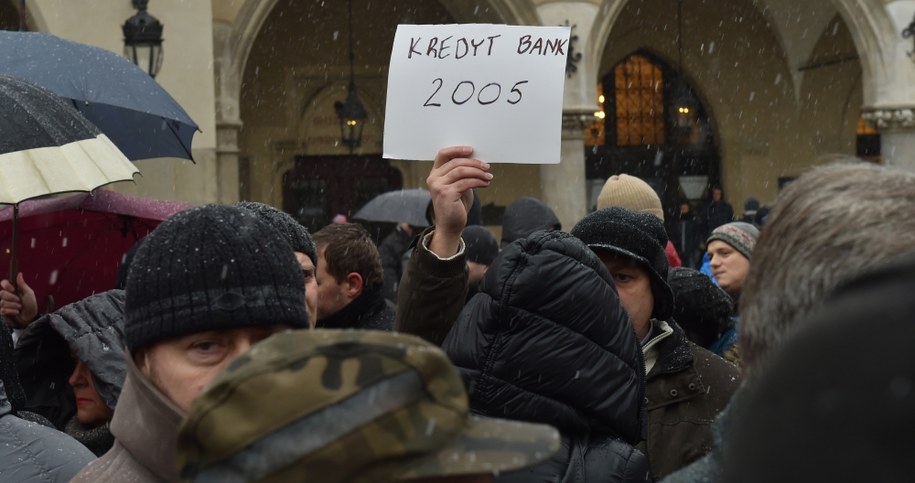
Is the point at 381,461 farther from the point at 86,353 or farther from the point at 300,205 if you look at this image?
the point at 300,205

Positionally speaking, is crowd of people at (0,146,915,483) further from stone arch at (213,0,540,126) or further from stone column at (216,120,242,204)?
stone arch at (213,0,540,126)

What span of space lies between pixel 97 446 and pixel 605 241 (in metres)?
1.26

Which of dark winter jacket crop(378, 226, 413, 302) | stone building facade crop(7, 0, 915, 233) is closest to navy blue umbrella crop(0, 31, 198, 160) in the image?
dark winter jacket crop(378, 226, 413, 302)

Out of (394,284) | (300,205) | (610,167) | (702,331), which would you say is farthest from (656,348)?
(610,167)

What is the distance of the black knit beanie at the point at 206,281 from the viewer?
5.98 ft

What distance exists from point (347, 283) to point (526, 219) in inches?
98.9

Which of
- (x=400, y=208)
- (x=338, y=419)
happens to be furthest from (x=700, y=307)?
(x=400, y=208)

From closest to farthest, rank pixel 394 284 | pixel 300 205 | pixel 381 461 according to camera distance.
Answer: pixel 381 461 → pixel 394 284 → pixel 300 205

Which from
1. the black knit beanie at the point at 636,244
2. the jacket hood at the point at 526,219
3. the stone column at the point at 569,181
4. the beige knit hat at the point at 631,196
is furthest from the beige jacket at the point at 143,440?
the stone column at the point at 569,181

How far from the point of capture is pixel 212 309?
5.98 feet

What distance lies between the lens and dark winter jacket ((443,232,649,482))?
215 cm

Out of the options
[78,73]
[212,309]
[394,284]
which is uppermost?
[78,73]

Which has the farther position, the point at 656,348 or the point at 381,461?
the point at 656,348

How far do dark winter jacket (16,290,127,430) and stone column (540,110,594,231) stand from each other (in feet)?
39.0
